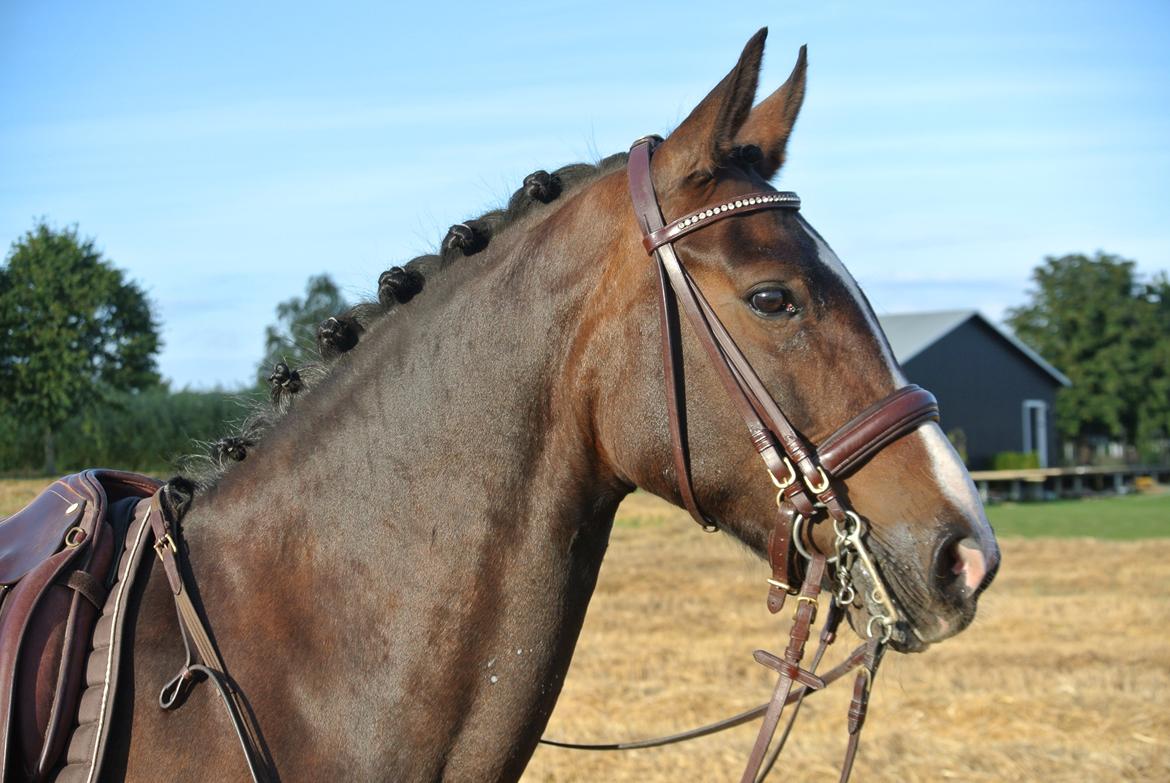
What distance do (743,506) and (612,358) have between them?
483 mm

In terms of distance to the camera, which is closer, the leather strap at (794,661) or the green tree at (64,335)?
the leather strap at (794,661)

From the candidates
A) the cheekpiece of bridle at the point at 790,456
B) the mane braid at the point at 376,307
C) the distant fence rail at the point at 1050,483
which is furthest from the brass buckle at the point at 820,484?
the distant fence rail at the point at 1050,483

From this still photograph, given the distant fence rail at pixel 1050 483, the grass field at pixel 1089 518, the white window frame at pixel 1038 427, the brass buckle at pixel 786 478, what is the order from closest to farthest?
the brass buckle at pixel 786 478 < the grass field at pixel 1089 518 < the distant fence rail at pixel 1050 483 < the white window frame at pixel 1038 427

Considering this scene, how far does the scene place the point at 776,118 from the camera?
2.77 m

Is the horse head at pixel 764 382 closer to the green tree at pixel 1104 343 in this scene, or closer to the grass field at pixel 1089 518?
the grass field at pixel 1089 518

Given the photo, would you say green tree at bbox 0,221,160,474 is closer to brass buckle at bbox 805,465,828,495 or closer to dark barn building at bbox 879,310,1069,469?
brass buckle at bbox 805,465,828,495

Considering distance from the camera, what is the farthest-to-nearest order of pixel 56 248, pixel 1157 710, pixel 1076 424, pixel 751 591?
pixel 1076 424, pixel 56 248, pixel 751 591, pixel 1157 710

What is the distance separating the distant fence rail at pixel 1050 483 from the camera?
4444cm

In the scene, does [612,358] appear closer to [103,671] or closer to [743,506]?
[743,506]

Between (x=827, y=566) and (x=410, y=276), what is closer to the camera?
(x=827, y=566)

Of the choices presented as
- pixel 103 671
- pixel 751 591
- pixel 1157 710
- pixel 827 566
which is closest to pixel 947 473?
pixel 827 566

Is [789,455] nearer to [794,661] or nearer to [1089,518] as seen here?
[794,661]

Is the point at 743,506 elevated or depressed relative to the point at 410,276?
depressed

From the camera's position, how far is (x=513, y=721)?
2.49 m
